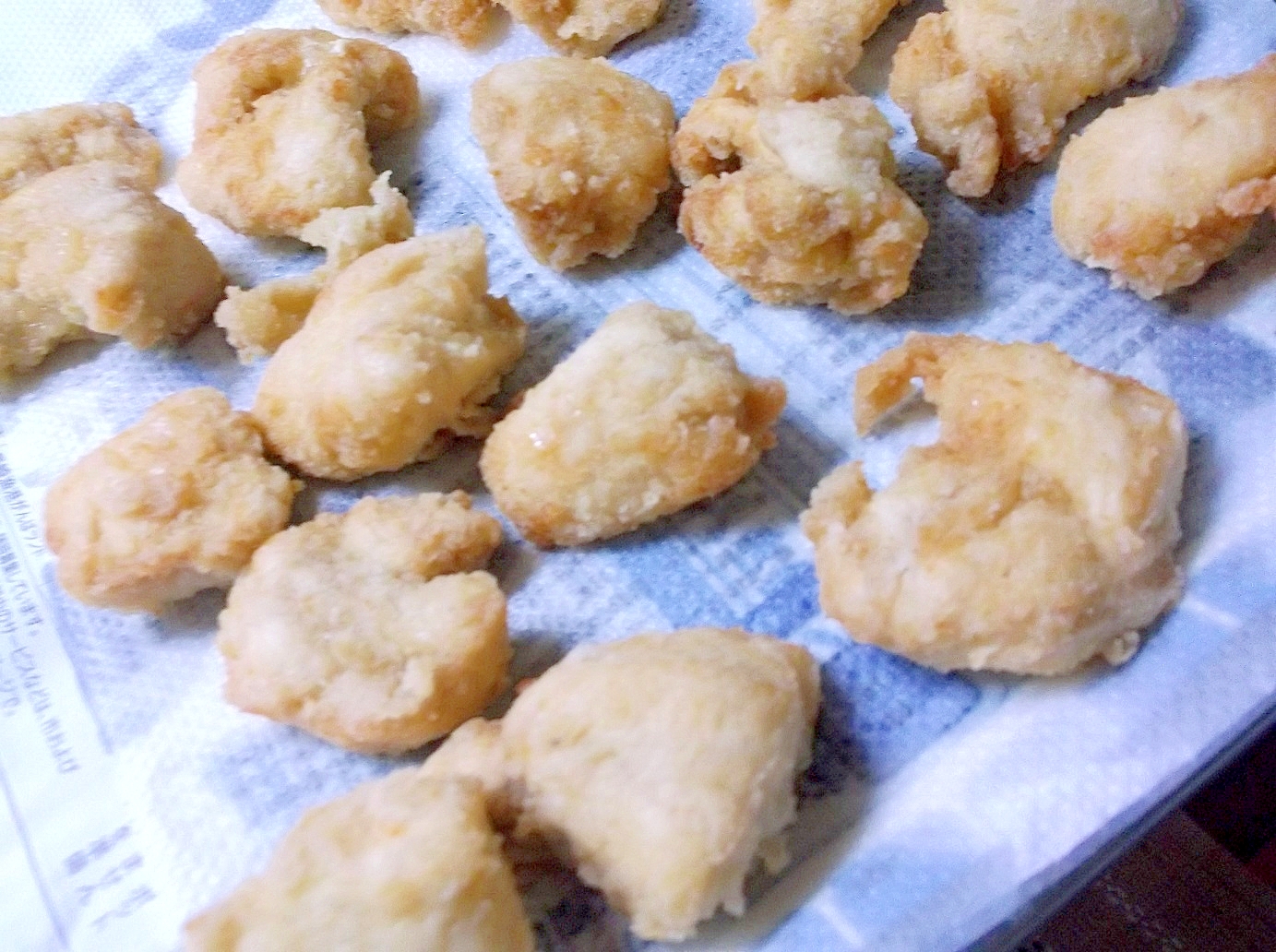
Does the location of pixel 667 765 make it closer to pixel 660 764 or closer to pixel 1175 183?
pixel 660 764

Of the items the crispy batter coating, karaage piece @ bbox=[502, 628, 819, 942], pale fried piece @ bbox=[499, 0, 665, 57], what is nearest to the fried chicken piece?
karaage piece @ bbox=[502, 628, 819, 942]

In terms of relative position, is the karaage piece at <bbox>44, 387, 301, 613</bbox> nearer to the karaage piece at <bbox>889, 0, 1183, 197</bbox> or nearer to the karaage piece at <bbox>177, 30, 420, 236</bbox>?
the karaage piece at <bbox>177, 30, 420, 236</bbox>

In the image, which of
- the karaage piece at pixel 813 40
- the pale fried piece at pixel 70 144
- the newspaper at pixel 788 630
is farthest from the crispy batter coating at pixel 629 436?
the pale fried piece at pixel 70 144

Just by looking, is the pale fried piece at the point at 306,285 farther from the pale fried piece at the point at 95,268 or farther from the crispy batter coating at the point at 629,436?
the crispy batter coating at the point at 629,436

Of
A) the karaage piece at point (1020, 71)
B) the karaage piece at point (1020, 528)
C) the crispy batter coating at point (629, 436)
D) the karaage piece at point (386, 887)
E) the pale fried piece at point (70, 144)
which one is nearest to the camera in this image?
the karaage piece at point (386, 887)

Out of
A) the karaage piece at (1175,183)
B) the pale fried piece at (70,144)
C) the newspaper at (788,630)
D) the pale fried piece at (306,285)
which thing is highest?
the karaage piece at (1175,183)

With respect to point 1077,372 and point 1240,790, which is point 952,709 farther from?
point 1240,790
